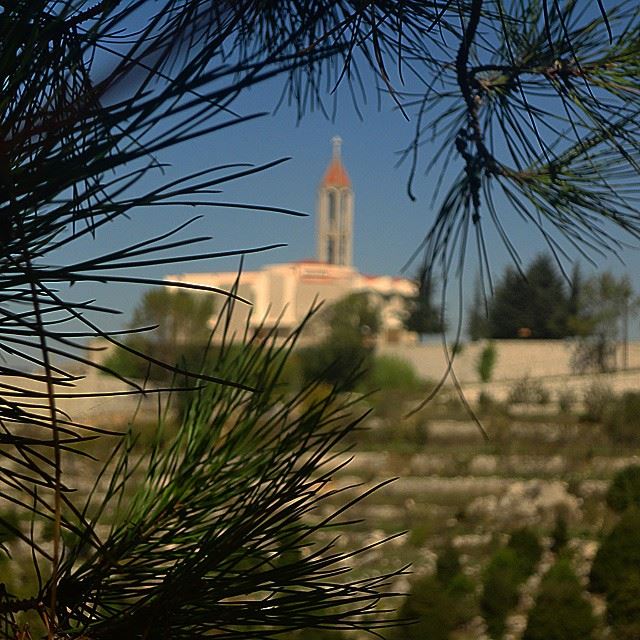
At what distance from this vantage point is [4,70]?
1.12 ft

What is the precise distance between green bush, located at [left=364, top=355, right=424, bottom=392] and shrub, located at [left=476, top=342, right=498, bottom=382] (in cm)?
109

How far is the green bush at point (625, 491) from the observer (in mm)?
7449

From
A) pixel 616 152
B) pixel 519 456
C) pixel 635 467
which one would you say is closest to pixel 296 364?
pixel 519 456

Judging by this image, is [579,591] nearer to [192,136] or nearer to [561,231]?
[561,231]

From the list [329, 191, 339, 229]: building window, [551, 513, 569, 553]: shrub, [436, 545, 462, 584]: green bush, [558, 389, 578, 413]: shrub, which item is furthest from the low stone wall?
[329, 191, 339, 229]: building window

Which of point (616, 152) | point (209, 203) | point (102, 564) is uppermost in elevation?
point (616, 152)

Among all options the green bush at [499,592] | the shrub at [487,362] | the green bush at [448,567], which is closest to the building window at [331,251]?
the shrub at [487,362]

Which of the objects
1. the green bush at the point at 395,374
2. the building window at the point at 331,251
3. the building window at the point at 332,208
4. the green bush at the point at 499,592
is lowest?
the green bush at the point at 499,592

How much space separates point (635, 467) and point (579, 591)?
3211mm

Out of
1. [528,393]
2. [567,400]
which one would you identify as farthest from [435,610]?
[528,393]

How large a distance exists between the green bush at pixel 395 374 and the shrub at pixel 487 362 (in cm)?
109

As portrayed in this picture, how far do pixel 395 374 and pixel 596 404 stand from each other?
18.4 feet

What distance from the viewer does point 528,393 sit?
48.9 feet

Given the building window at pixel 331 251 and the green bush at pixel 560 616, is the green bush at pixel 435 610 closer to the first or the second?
the green bush at pixel 560 616
